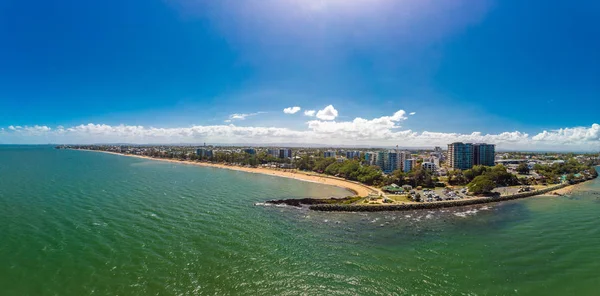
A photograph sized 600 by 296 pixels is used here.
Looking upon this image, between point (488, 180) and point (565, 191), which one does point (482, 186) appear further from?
point (565, 191)

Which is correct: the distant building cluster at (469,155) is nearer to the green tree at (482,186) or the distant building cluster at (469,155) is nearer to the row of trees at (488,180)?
the row of trees at (488,180)

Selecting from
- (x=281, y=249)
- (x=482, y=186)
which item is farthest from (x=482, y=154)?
(x=281, y=249)

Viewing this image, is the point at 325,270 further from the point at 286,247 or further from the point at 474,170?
the point at 474,170

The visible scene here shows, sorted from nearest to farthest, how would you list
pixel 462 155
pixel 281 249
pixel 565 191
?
pixel 281 249 → pixel 565 191 → pixel 462 155

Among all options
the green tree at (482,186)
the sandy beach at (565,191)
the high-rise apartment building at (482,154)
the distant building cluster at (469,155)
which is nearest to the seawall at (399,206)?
the green tree at (482,186)

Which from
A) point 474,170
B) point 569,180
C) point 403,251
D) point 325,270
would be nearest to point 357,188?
point 474,170
